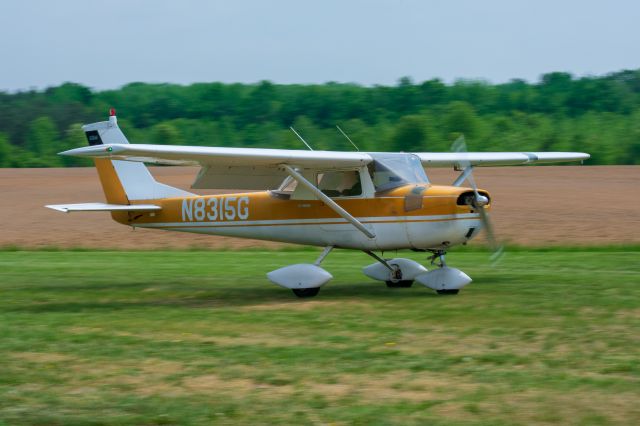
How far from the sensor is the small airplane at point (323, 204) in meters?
13.2

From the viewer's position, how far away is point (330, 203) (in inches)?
544

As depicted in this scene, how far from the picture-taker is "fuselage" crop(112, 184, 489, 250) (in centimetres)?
1323

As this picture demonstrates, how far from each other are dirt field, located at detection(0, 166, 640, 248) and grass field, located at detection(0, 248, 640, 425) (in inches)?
437

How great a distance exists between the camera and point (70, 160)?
61.8 meters

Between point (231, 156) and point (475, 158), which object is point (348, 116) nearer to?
point (475, 158)

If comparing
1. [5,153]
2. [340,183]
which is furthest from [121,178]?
[5,153]

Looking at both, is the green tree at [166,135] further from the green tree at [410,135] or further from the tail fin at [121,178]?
the tail fin at [121,178]

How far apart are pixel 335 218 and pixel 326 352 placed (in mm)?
4985

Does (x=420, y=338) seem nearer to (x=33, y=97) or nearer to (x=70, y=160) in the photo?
(x=70, y=160)

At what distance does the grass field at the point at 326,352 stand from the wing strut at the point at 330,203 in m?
0.99

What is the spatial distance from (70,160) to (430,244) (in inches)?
2032

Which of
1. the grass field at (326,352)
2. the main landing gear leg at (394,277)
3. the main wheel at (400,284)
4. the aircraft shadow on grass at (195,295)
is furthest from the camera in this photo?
the main wheel at (400,284)

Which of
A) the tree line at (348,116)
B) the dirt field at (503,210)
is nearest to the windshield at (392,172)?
the dirt field at (503,210)

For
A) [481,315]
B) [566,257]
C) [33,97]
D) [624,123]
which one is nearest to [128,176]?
[481,315]
